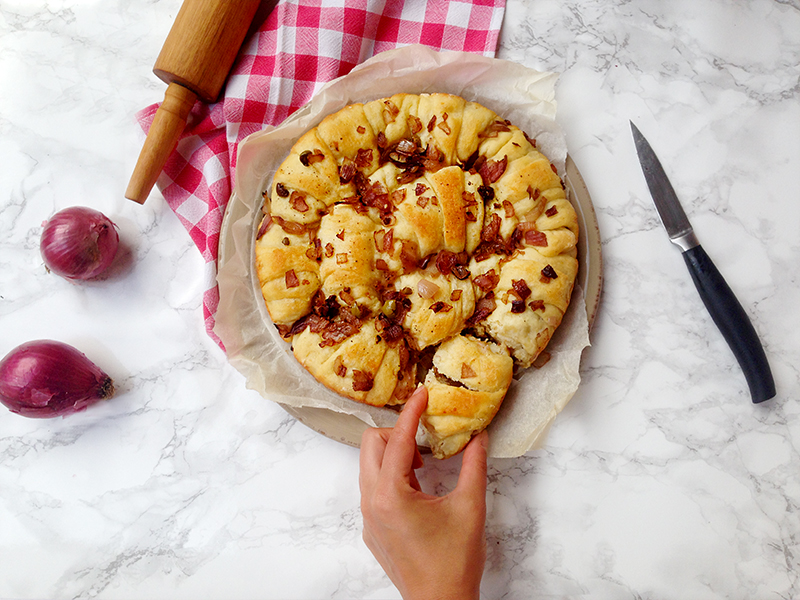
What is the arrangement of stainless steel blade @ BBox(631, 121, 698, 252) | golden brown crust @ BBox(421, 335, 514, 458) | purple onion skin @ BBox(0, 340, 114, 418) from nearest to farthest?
golden brown crust @ BBox(421, 335, 514, 458)
purple onion skin @ BBox(0, 340, 114, 418)
stainless steel blade @ BBox(631, 121, 698, 252)

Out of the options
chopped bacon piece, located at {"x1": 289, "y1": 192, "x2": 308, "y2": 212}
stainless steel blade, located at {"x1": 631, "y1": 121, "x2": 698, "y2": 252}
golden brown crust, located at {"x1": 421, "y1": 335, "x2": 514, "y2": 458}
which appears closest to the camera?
golden brown crust, located at {"x1": 421, "y1": 335, "x2": 514, "y2": 458}

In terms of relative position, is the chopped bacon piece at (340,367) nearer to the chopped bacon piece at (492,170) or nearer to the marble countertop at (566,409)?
the marble countertop at (566,409)

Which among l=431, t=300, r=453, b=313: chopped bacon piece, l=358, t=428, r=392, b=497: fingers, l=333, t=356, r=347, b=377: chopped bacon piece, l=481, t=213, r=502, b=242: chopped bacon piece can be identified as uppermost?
l=481, t=213, r=502, b=242: chopped bacon piece

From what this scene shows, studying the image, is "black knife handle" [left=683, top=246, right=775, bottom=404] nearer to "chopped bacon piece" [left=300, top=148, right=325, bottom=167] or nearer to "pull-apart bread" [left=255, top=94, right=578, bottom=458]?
"pull-apart bread" [left=255, top=94, right=578, bottom=458]

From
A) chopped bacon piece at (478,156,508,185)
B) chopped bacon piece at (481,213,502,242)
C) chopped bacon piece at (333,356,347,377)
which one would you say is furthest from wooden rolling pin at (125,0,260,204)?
chopped bacon piece at (481,213,502,242)

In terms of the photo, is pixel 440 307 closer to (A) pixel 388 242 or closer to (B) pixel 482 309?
(B) pixel 482 309

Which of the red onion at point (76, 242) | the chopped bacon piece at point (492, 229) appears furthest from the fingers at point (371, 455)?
the red onion at point (76, 242)

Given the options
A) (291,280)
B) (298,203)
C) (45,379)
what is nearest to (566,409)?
(291,280)
